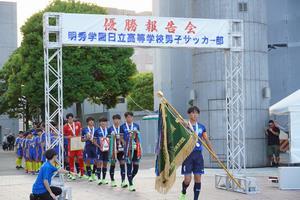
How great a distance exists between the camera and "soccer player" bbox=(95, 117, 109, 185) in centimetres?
1559

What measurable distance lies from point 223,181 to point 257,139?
6.12m

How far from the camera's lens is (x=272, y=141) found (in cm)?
2077

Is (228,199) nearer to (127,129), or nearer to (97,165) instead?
(127,129)

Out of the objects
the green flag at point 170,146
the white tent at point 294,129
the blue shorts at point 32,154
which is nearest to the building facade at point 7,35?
the blue shorts at point 32,154

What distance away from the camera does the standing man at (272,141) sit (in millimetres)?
20609

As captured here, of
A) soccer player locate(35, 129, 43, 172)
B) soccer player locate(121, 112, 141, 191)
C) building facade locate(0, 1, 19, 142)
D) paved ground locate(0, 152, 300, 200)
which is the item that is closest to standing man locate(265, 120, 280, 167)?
paved ground locate(0, 152, 300, 200)

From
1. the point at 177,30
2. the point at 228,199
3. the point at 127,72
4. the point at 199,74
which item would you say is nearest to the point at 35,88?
the point at 127,72

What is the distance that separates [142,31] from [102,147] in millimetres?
3456

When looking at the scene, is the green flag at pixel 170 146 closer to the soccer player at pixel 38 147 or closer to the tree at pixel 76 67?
the soccer player at pixel 38 147

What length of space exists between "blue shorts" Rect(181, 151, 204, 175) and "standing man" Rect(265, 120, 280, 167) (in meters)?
9.79

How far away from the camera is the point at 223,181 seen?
49.2 feet

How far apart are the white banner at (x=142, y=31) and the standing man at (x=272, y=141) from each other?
6672 millimetres

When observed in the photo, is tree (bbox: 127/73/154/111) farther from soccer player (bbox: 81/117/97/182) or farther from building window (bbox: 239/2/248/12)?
soccer player (bbox: 81/117/97/182)

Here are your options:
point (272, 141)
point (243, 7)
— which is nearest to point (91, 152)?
point (272, 141)
